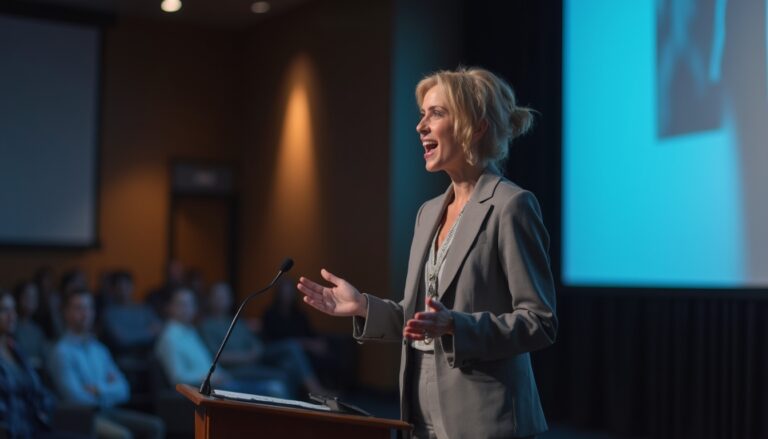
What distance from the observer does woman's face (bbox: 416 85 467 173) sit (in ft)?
6.56

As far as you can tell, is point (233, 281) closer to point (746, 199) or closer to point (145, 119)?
point (145, 119)

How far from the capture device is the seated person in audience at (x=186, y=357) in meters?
5.77

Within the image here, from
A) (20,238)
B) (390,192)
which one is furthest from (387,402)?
(20,238)

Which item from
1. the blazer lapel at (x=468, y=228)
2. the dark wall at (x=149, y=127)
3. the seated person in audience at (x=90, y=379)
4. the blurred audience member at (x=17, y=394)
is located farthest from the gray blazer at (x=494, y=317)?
the dark wall at (x=149, y=127)

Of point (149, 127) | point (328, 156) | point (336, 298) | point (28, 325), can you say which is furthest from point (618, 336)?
point (149, 127)

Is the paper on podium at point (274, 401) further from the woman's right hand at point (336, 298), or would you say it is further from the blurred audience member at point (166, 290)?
the blurred audience member at point (166, 290)

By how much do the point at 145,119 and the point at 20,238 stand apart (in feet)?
6.20

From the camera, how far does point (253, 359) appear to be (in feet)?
24.1

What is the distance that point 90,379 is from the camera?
5.14 meters

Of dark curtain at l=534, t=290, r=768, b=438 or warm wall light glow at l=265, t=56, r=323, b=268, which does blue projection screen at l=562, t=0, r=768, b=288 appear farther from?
warm wall light glow at l=265, t=56, r=323, b=268

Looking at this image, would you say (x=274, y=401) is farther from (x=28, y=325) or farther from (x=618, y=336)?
(x=28, y=325)

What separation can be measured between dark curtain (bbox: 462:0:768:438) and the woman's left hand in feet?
13.1

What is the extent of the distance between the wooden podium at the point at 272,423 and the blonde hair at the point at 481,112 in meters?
0.62

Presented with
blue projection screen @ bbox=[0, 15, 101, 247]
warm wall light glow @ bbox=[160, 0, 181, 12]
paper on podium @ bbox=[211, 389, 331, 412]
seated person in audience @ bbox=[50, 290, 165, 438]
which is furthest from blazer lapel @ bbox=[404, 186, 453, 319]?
blue projection screen @ bbox=[0, 15, 101, 247]
